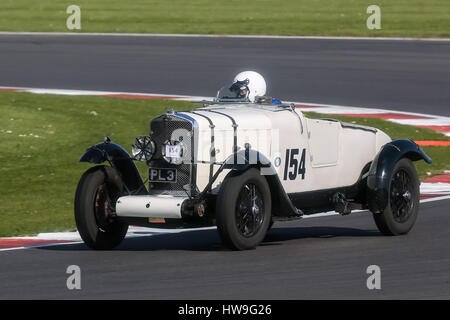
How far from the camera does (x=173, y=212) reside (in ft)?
31.3

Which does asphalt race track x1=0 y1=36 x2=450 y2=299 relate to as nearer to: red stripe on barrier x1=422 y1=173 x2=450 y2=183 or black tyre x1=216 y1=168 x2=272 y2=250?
black tyre x1=216 y1=168 x2=272 y2=250

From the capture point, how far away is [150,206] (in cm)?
966

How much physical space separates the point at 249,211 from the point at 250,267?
2.60ft

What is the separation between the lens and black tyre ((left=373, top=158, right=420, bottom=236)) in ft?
35.3

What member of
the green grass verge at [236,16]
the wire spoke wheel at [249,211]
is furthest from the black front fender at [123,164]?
the green grass verge at [236,16]

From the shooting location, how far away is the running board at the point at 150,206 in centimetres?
956

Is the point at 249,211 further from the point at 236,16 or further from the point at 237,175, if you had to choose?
the point at 236,16

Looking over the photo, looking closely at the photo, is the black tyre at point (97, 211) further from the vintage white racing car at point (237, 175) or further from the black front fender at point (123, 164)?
the black front fender at point (123, 164)

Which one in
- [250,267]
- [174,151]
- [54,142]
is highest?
[54,142]

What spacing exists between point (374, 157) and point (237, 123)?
5.93 feet

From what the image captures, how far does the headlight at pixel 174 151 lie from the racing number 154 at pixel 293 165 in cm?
99

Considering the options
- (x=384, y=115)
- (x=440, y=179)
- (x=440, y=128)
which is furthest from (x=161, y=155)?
(x=384, y=115)

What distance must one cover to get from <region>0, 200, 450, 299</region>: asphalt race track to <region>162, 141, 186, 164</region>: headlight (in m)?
0.81

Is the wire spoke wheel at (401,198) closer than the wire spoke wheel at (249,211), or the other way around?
the wire spoke wheel at (249,211)
